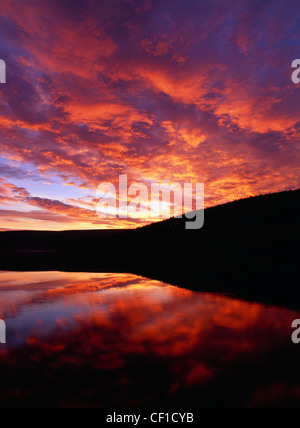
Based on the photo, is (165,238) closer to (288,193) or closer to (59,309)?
(288,193)

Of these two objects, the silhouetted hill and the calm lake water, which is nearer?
the calm lake water

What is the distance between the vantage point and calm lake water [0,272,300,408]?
344 centimetres

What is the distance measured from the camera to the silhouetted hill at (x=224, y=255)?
1269cm

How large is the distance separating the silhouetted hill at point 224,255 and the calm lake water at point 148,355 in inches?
138

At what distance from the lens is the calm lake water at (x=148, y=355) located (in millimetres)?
3441

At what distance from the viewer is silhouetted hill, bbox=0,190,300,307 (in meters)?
12.7

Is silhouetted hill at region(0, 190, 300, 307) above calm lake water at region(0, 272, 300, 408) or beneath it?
above

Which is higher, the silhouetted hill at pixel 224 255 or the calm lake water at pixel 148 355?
the silhouetted hill at pixel 224 255

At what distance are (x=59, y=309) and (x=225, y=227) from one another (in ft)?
97.7

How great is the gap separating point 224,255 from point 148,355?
72.5 ft

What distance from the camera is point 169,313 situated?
7.33 meters

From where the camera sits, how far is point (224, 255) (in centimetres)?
2542

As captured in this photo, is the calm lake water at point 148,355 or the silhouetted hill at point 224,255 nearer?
the calm lake water at point 148,355

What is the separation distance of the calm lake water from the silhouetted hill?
350cm
